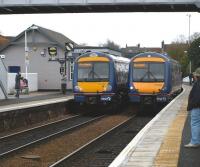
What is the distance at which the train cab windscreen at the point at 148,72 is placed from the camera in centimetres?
2567

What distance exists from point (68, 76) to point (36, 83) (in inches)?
160

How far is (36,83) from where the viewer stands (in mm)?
48125

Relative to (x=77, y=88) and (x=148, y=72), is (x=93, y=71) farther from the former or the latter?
(x=148, y=72)

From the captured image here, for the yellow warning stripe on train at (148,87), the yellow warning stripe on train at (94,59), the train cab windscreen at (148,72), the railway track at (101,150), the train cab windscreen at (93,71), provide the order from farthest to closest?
1. the yellow warning stripe on train at (94,59)
2. the train cab windscreen at (93,71)
3. the train cab windscreen at (148,72)
4. the yellow warning stripe on train at (148,87)
5. the railway track at (101,150)

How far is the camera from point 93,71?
1028 inches

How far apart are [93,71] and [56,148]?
1144 centimetres

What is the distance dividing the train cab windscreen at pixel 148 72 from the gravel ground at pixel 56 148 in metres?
4.58

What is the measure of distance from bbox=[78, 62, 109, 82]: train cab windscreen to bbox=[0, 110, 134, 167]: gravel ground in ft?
14.7

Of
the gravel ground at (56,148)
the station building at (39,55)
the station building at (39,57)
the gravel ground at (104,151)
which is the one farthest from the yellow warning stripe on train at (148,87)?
the station building at (39,55)

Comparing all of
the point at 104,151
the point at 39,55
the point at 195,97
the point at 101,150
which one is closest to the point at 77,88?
the point at 101,150

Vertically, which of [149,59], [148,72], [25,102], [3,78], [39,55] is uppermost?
[39,55]

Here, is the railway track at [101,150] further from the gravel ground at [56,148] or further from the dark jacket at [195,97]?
the dark jacket at [195,97]

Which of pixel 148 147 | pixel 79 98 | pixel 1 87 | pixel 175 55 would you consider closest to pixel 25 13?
pixel 1 87

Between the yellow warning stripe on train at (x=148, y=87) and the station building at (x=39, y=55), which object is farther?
the station building at (x=39, y=55)
